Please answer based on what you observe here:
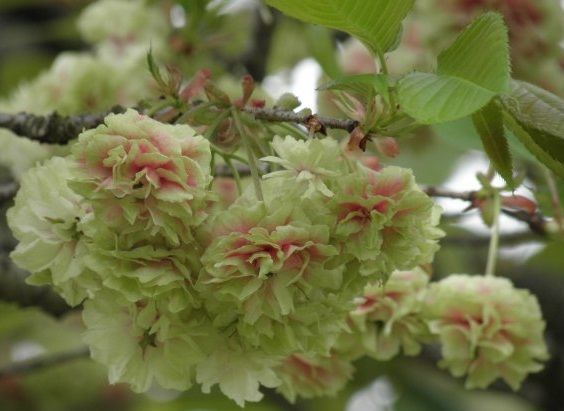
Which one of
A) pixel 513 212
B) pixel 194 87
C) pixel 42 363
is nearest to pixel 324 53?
pixel 513 212

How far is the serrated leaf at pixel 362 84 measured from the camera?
103 centimetres

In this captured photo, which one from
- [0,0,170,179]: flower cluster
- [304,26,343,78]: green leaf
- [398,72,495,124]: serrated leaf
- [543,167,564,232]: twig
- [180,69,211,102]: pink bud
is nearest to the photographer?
[398,72,495,124]: serrated leaf

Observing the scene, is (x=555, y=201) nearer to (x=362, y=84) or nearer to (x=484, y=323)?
(x=484, y=323)

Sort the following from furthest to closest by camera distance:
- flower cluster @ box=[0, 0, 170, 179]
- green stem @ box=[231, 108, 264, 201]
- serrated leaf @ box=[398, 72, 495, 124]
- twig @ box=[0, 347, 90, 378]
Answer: twig @ box=[0, 347, 90, 378]
flower cluster @ box=[0, 0, 170, 179]
green stem @ box=[231, 108, 264, 201]
serrated leaf @ box=[398, 72, 495, 124]

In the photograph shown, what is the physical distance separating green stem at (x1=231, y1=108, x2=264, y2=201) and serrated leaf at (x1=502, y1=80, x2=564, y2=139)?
0.27 metres

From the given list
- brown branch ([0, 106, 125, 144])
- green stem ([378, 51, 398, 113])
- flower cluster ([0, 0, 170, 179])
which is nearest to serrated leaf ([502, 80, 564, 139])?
Answer: green stem ([378, 51, 398, 113])

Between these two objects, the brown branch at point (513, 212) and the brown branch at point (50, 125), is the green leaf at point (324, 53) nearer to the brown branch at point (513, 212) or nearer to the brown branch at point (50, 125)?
the brown branch at point (513, 212)

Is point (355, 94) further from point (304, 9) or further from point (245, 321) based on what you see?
point (245, 321)

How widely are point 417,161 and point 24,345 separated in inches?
54.4

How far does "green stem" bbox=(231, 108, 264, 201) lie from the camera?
43.2 inches

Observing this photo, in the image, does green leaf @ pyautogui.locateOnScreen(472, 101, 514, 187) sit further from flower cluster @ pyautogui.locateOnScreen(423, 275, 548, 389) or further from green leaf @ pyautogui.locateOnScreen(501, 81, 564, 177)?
flower cluster @ pyautogui.locateOnScreen(423, 275, 548, 389)

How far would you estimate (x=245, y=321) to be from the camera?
108cm

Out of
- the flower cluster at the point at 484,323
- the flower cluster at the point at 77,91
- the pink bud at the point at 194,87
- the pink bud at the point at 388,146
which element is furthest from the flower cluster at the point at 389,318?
the flower cluster at the point at 77,91

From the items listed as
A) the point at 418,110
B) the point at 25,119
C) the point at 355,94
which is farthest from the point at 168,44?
the point at 418,110
